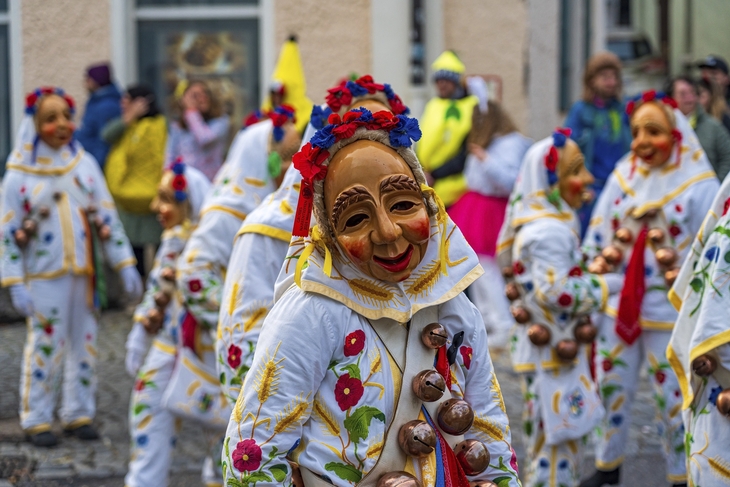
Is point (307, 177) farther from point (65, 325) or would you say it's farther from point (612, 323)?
point (65, 325)

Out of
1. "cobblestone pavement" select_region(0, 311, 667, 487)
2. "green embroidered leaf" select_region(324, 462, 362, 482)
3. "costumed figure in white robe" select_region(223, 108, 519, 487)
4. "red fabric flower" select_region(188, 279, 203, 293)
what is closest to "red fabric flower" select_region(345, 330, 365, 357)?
"costumed figure in white robe" select_region(223, 108, 519, 487)

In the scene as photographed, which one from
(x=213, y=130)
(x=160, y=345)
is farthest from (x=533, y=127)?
(x=160, y=345)

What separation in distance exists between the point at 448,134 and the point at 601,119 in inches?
54.0

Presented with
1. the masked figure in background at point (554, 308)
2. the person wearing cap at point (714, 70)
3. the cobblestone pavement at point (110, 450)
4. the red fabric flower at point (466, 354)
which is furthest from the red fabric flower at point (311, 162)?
the person wearing cap at point (714, 70)

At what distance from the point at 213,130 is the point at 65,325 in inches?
129

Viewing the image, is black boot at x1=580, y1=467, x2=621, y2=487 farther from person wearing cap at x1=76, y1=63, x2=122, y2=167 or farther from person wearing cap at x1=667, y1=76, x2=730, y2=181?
person wearing cap at x1=76, y1=63, x2=122, y2=167

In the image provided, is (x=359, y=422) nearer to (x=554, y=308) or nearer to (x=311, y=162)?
(x=311, y=162)

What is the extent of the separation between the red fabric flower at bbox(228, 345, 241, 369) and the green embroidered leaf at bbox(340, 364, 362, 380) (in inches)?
46.3

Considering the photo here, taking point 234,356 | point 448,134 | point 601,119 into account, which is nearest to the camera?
point 234,356

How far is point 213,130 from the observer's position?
962 centimetres

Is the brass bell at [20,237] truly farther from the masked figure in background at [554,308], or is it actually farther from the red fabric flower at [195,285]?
the masked figure in background at [554,308]

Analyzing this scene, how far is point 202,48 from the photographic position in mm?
11141

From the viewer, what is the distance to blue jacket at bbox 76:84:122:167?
9977 mm

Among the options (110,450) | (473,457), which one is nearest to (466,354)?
(473,457)
